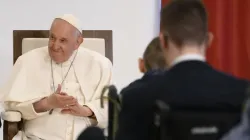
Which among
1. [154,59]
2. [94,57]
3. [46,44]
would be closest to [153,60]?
[154,59]

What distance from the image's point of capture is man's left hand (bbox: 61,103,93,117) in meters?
3.09

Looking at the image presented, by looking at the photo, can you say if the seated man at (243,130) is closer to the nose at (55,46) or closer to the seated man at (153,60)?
the seated man at (153,60)

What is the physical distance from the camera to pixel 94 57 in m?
3.44

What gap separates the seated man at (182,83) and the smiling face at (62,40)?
5.94 feet

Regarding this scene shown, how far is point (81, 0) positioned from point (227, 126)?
123 inches

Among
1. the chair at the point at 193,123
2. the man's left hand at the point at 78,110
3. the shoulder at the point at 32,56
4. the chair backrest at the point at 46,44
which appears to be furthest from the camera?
the chair backrest at the point at 46,44

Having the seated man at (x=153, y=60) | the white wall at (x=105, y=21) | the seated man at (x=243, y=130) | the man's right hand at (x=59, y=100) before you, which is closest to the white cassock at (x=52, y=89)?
the man's right hand at (x=59, y=100)

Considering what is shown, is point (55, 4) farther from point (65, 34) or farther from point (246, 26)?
point (246, 26)

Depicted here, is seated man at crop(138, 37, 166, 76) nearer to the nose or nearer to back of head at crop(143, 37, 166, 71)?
back of head at crop(143, 37, 166, 71)

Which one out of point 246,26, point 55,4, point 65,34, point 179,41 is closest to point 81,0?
point 55,4

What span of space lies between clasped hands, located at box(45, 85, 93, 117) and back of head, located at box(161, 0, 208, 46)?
5.18 feet

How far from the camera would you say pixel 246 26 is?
167 inches

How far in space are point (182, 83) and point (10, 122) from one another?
193 centimetres

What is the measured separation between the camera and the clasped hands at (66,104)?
296 cm
